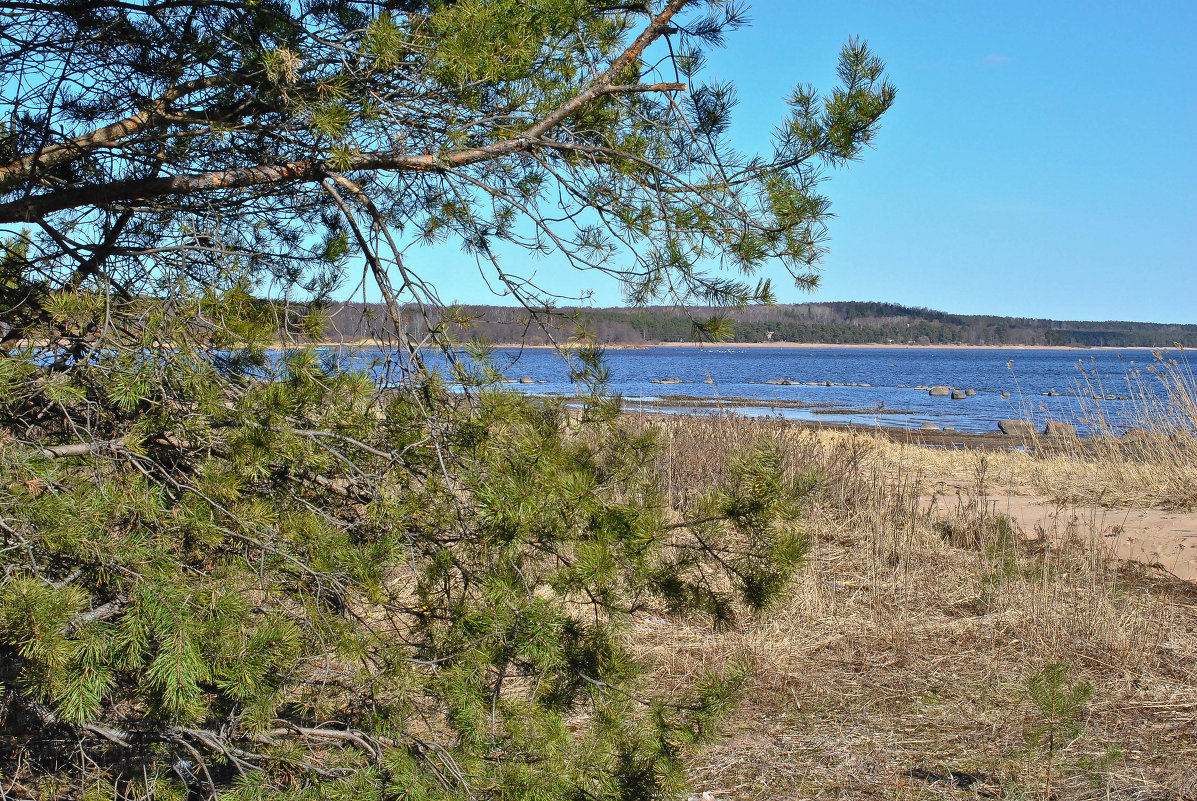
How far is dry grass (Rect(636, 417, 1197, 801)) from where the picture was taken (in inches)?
135

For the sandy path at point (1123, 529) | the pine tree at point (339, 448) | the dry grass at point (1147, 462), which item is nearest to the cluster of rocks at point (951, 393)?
the dry grass at point (1147, 462)

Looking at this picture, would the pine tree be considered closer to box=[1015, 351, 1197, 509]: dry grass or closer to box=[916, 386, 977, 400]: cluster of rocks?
box=[1015, 351, 1197, 509]: dry grass

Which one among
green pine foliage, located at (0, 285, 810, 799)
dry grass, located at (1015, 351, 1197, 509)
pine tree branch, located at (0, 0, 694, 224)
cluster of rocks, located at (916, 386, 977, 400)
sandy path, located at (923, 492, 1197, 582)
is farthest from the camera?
cluster of rocks, located at (916, 386, 977, 400)

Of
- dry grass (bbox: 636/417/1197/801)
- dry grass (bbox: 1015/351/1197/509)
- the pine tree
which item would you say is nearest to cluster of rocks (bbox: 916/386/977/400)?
dry grass (bbox: 1015/351/1197/509)

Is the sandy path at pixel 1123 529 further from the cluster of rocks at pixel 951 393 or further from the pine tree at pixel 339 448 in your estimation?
the cluster of rocks at pixel 951 393

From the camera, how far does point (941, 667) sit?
462 cm

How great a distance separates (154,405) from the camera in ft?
6.77

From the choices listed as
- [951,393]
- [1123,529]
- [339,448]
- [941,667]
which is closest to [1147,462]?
[1123,529]

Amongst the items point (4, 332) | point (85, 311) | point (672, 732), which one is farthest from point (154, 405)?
point (672, 732)

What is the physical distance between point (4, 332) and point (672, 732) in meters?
2.45

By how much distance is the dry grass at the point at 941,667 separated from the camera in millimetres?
3420

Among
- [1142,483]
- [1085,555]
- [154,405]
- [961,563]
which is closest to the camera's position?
[154,405]

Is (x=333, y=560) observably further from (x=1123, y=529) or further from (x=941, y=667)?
(x=1123, y=529)

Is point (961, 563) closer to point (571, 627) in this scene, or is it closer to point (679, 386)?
point (571, 627)
